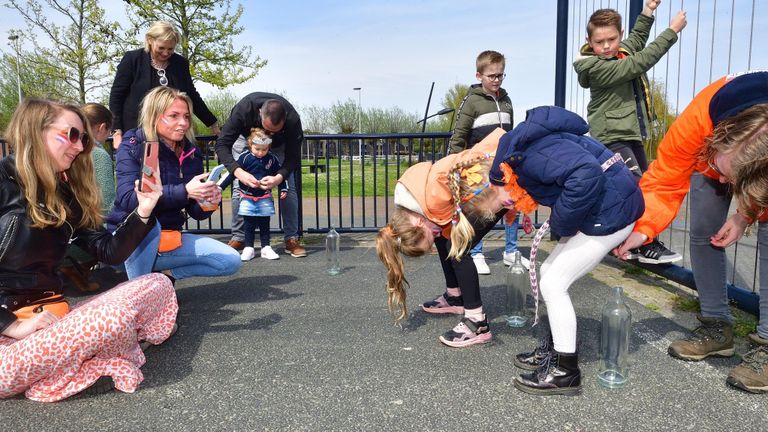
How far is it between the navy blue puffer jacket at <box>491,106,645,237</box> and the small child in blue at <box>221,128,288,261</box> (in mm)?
3329

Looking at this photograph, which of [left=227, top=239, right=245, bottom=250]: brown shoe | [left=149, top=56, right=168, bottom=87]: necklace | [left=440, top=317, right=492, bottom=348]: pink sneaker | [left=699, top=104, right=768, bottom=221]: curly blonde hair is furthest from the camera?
[left=227, top=239, right=245, bottom=250]: brown shoe

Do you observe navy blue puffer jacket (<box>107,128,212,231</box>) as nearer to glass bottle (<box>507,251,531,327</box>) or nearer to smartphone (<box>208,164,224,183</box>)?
smartphone (<box>208,164,224,183</box>)

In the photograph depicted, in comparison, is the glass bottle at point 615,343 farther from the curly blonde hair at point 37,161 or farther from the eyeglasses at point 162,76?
the eyeglasses at point 162,76

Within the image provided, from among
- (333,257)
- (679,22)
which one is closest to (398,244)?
(333,257)

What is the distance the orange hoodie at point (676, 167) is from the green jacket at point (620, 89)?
1.52m

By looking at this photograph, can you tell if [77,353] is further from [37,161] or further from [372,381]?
[372,381]

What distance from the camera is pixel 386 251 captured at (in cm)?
309

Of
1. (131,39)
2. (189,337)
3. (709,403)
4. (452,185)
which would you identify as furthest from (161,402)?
(131,39)

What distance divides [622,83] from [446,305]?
2274 mm

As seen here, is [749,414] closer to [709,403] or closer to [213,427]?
[709,403]

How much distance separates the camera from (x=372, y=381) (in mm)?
2785

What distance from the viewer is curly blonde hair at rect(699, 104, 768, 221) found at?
2254 mm

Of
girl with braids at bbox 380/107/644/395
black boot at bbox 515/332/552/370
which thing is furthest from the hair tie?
black boot at bbox 515/332/552/370

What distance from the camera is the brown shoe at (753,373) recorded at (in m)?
2.60
